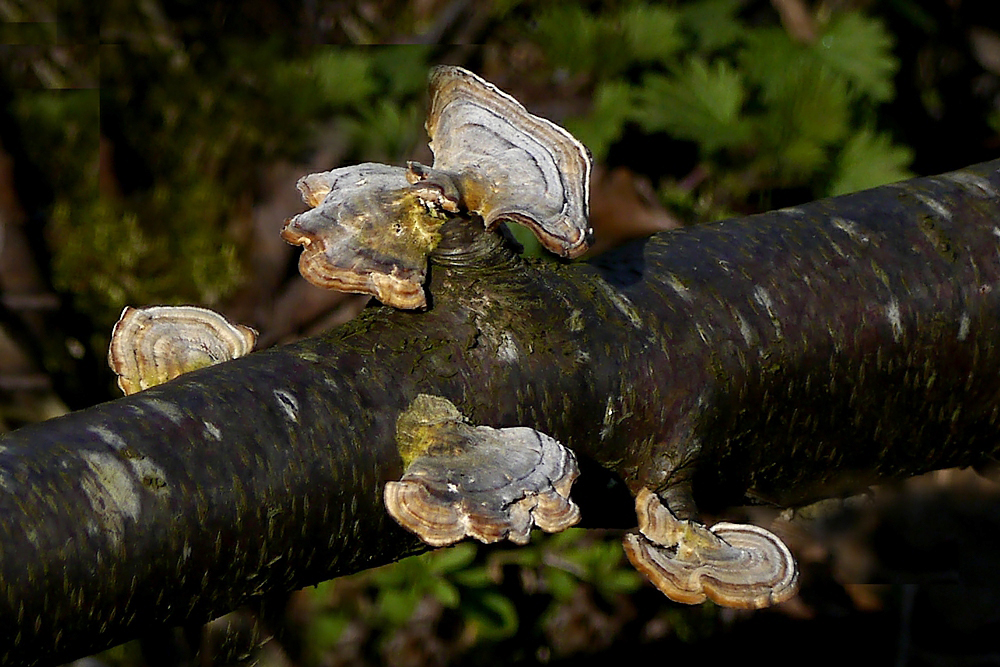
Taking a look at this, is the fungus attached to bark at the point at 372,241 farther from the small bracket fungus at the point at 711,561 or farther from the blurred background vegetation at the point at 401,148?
the blurred background vegetation at the point at 401,148

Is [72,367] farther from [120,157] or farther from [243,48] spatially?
[243,48]

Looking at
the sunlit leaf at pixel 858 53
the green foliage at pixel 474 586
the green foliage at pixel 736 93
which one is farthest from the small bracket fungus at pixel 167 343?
the sunlit leaf at pixel 858 53

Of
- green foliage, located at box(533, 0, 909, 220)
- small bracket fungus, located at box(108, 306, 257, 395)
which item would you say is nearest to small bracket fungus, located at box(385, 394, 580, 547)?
small bracket fungus, located at box(108, 306, 257, 395)

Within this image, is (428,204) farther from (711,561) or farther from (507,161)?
(711,561)

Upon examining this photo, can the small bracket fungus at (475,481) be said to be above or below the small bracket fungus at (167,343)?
below

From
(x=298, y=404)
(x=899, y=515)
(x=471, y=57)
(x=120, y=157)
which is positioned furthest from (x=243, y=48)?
(x=298, y=404)
